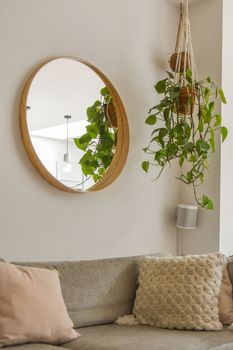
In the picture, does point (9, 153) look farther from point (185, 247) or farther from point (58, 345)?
point (185, 247)

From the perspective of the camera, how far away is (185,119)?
3750mm

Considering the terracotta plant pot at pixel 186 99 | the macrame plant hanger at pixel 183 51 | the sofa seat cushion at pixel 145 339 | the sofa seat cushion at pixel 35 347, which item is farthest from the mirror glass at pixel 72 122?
the sofa seat cushion at pixel 35 347

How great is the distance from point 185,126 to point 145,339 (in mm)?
1682

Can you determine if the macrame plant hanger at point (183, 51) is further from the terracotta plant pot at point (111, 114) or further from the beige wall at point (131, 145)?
the terracotta plant pot at point (111, 114)

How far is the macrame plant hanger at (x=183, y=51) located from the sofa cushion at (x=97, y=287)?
4.74 feet

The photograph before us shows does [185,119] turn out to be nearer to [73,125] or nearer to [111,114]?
[111,114]

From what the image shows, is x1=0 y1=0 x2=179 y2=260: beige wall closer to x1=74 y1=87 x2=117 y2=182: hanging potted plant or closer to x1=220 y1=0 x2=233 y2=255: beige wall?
x1=74 y1=87 x2=117 y2=182: hanging potted plant

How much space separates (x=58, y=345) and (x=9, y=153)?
1097mm

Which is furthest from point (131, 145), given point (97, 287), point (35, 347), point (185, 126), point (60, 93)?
point (35, 347)

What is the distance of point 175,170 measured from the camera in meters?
4.00

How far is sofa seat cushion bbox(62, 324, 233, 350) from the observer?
2.26 metres

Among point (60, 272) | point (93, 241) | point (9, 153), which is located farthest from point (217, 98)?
point (60, 272)

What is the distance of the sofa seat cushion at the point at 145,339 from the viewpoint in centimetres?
226

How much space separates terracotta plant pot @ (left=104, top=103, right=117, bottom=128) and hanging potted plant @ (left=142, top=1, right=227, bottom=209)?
0.22 metres
